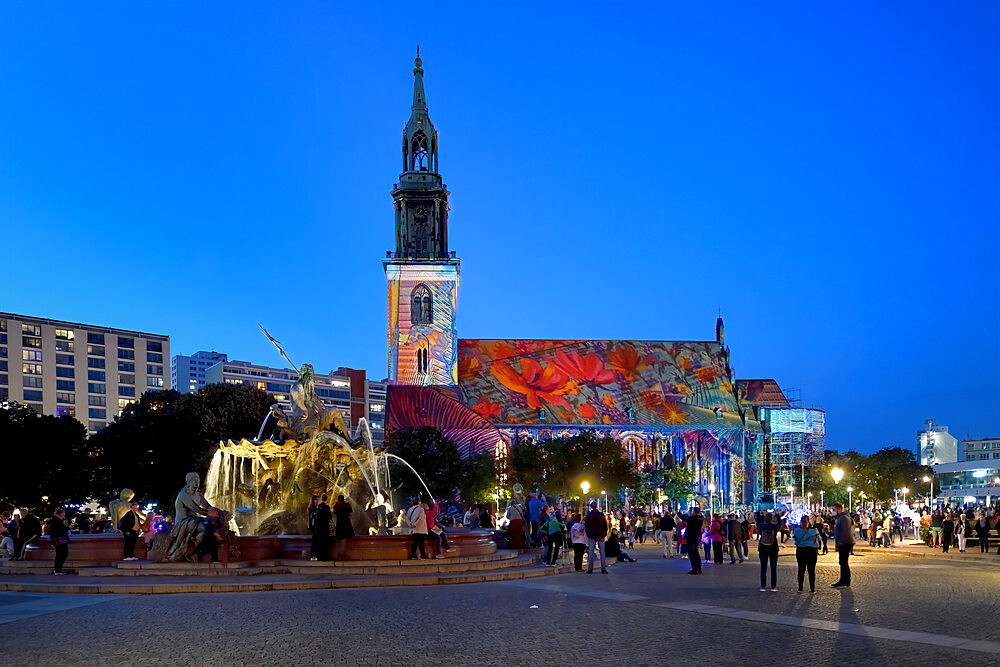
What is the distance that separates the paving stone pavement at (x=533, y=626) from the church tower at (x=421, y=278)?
69.0 meters

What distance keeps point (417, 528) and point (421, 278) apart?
220 ft

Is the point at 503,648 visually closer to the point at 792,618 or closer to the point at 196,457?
the point at 792,618

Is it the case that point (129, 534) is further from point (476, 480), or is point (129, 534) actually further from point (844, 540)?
point (476, 480)

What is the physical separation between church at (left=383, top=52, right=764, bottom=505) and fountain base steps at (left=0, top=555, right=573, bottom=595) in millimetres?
61249

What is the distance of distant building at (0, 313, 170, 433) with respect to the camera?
5610 inches

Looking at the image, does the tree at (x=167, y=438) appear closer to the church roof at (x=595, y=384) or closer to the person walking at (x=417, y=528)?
the church roof at (x=595, y=384)

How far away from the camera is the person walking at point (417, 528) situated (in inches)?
962

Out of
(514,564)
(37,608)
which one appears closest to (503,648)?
(37,608)

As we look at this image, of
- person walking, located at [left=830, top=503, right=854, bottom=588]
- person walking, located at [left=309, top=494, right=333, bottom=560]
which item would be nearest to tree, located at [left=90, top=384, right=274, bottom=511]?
person walking, located at [left=309, top=494, right=333, bottom=560]

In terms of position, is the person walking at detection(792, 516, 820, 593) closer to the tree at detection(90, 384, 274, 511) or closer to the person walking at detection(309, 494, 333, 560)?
the person walking at detection(309, 494, 333, 560)

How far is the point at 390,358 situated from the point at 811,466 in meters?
51.4

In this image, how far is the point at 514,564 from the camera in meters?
26.7

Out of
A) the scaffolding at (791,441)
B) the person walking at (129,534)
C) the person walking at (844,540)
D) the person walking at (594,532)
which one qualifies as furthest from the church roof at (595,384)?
the person walking at (844,540)

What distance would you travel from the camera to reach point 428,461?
2904 inches
